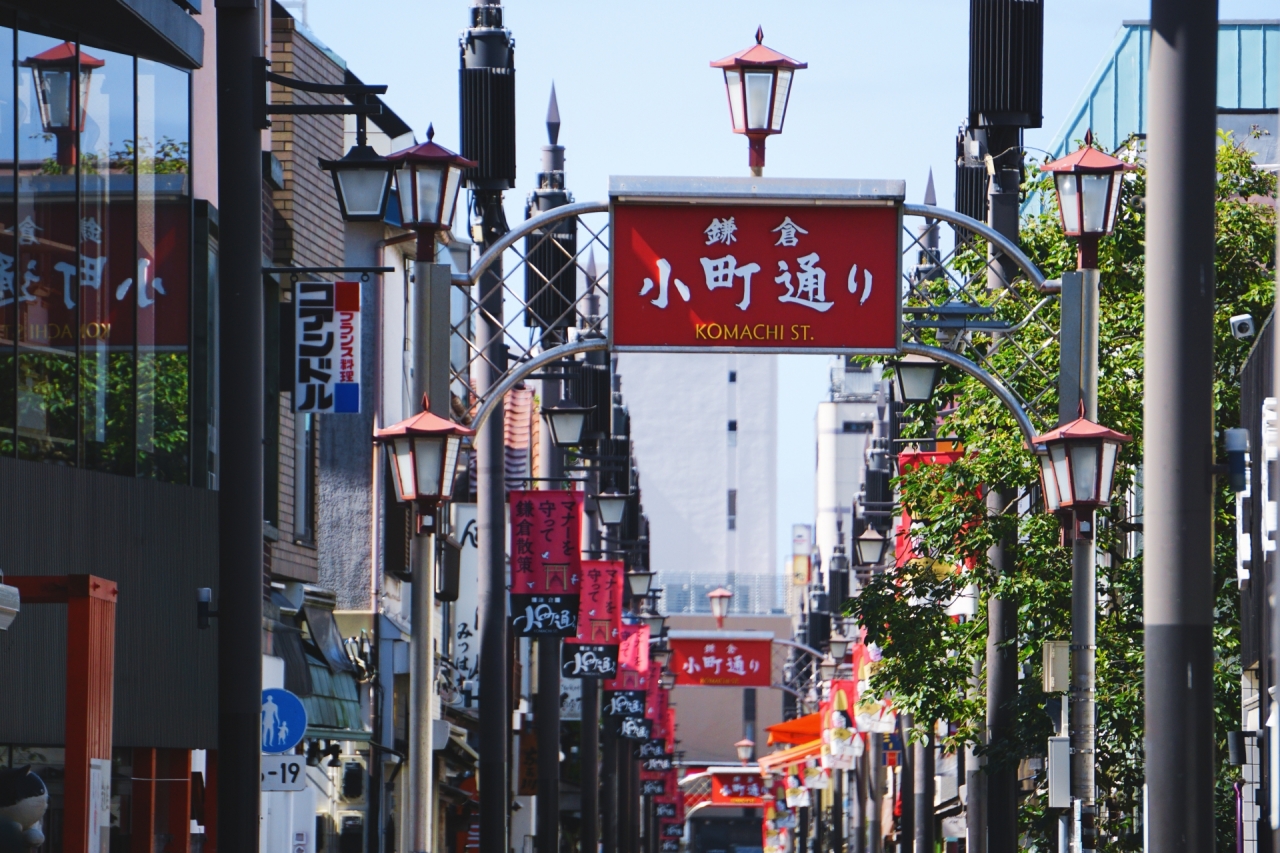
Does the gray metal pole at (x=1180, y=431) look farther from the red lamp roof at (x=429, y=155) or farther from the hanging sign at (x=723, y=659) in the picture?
the hanging sign at (x=723, y=659)

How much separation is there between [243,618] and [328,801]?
20112 millimetres

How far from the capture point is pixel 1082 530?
17016mm

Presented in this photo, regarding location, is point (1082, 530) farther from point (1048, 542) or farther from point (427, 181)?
point (427, 181)

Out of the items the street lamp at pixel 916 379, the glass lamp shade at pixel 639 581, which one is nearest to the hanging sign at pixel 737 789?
the glass lamp shade at pixel 639 581

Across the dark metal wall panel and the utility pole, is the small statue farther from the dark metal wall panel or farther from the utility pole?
the utility pole

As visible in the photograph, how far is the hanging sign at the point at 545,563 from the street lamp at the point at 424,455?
36.3 feet

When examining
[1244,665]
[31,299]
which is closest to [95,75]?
[31,299]

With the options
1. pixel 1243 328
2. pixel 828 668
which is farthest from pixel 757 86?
pixel 828 668

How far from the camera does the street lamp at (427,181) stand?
1716cm

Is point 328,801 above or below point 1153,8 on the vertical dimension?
below

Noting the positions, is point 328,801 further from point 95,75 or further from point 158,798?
point 95,75

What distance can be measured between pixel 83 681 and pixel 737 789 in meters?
112

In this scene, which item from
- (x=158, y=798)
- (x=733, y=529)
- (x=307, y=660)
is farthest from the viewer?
(x=733, y=529)

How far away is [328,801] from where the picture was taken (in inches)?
1273
